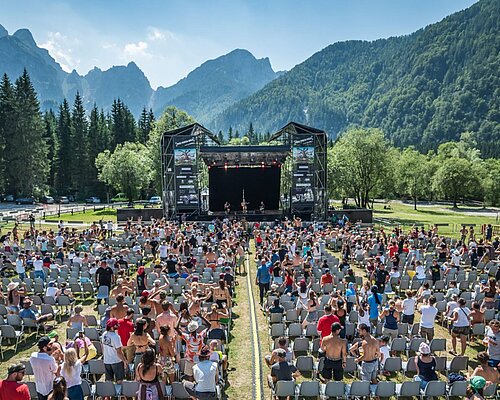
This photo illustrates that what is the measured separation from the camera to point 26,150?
181 ft

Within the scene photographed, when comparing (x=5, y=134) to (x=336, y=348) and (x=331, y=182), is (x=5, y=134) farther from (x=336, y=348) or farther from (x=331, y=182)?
(x=336, y=348)

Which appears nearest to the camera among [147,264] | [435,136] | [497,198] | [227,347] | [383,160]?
[227,347]

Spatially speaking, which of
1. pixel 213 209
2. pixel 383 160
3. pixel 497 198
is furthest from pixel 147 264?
pixel 497 198

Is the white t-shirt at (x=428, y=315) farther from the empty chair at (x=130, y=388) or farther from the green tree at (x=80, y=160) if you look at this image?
the green tree at (x=80, y=160)

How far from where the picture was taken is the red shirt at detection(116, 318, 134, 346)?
7.30 metres

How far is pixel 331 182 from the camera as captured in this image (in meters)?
46.1

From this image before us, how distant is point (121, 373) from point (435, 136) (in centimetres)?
18704

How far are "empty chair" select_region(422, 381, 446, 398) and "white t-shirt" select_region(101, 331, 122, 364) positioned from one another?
5.04 metres

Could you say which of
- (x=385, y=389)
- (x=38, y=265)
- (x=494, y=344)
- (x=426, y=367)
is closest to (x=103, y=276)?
(x=38, y=265)

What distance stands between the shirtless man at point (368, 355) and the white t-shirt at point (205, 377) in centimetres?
260

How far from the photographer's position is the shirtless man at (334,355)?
6.92 m

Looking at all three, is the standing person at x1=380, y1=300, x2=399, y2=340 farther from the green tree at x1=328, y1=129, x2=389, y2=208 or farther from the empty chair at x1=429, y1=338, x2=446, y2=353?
the green tree at x1=328, y1=129, x2=389, y2=208

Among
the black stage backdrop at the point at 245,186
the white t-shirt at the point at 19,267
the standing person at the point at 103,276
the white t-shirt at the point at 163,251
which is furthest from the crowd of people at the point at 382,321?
the black stage backdrop at the point at 245,186

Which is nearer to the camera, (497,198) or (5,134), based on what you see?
(5,134)
